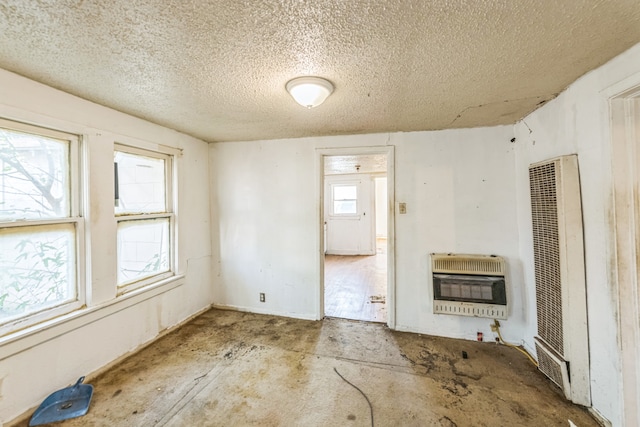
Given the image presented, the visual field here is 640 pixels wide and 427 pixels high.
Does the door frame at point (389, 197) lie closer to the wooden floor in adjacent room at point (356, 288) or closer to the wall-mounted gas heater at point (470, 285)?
the wooden floor in adjacent room at point (356, 288)

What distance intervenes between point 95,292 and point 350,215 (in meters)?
5.61

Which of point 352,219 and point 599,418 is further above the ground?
point 352,219

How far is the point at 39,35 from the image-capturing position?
1.20m

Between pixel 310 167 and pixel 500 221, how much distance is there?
6.89 ft

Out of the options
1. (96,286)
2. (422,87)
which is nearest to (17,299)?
(96,286)

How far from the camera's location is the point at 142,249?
8.36 feet

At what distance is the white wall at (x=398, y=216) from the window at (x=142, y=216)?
673 millimetres

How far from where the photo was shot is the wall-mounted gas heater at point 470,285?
239cm

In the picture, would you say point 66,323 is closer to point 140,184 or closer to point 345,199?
point 140,184

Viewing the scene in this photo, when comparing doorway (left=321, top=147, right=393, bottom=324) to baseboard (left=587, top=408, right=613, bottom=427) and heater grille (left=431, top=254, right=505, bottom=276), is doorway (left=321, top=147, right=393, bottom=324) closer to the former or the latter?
Answer: heater grille (left=431, top=254, right=505, bottom=276)

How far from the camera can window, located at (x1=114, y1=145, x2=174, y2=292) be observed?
2.32m

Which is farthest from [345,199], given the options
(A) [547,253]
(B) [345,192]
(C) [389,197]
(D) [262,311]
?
(A) [547,253]

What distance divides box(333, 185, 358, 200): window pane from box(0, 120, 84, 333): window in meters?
5.62

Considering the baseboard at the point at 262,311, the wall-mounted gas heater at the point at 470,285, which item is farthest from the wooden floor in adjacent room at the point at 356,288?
the wall-mounted gas heater at the point at 470,285
